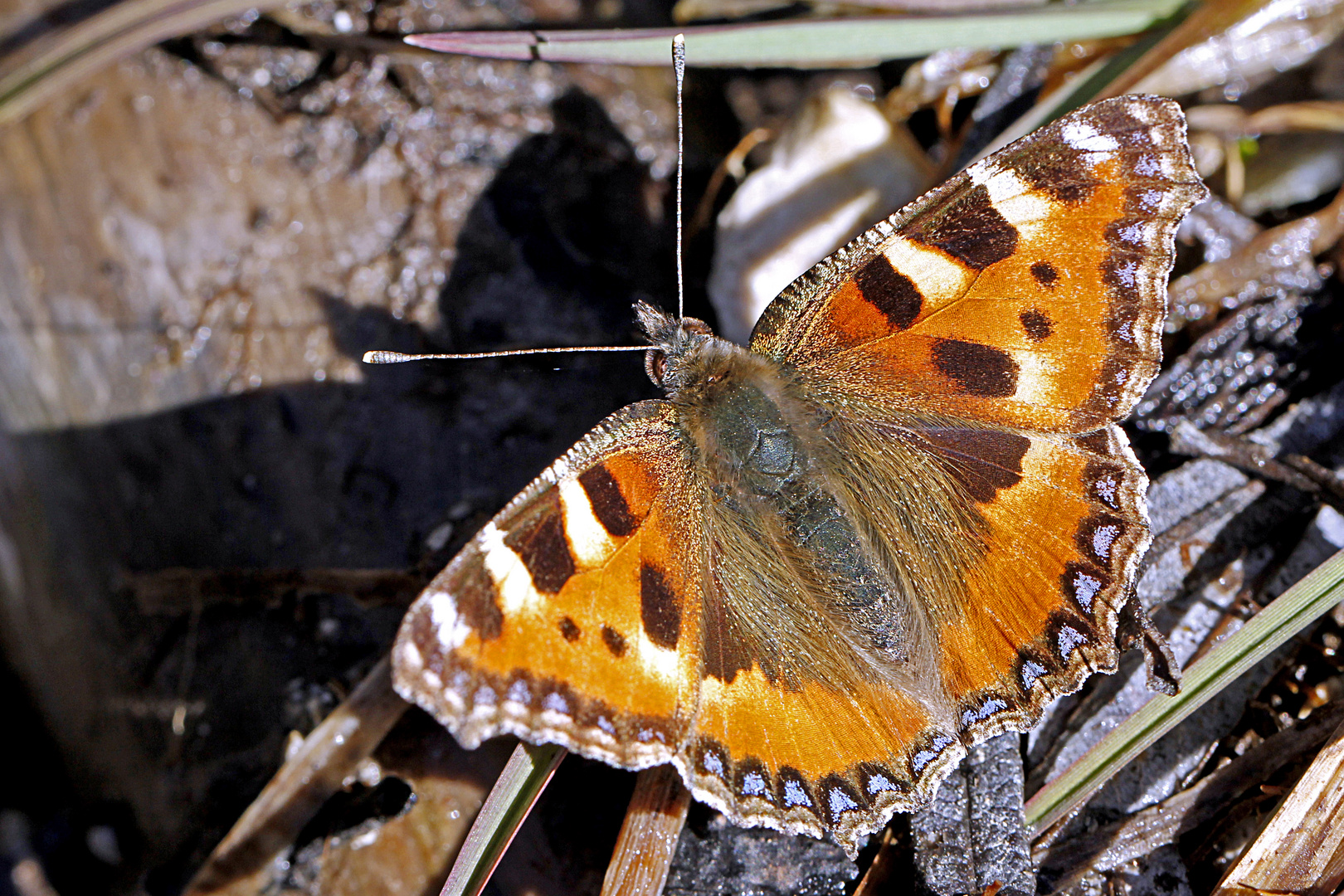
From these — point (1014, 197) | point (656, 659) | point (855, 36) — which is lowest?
point (656, 659)

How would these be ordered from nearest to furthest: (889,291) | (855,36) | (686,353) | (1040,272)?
1. (1040,272)
2. (889,291)
3. (686,353)
4. (855,36)

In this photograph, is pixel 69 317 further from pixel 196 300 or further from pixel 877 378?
pixel 877 378

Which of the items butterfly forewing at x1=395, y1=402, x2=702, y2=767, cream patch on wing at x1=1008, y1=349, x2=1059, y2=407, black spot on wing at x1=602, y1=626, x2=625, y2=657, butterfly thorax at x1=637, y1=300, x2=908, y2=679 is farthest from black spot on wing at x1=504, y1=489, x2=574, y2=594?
cream patch on wing at x1=1008, y1=349, x2=1059, y2=407

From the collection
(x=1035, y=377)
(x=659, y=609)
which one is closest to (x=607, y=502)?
(x=659, y=609)

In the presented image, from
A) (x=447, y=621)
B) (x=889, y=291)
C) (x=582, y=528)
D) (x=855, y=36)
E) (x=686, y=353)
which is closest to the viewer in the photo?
(x=447, y=621)

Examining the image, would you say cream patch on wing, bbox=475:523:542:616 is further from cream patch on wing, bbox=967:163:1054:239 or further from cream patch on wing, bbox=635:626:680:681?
cream patch on wing, bbox=967:163:1054:239

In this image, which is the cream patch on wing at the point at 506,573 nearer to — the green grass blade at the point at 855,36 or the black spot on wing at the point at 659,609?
the black spot on wing at the point at 659,609

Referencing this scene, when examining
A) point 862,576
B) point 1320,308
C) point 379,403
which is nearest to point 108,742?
point 379,403

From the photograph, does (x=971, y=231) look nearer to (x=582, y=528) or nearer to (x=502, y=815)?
(x=582, y=528)
